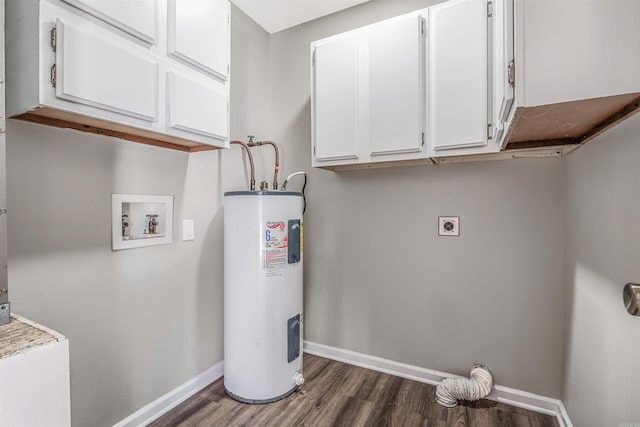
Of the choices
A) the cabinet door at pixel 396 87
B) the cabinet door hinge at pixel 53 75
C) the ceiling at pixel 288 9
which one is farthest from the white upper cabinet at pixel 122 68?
the cabinet door at pixel 396 87

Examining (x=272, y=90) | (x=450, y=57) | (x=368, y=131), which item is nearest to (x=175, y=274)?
(x=368, y=131)

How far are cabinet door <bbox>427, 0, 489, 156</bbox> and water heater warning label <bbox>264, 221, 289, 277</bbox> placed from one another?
1.03 metres

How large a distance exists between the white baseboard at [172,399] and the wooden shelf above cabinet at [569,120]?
7.35 ft

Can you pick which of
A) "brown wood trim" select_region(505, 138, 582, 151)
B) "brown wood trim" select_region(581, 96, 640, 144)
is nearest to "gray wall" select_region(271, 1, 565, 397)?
"brown wood trim" select_region(505, 138, 582, 151)

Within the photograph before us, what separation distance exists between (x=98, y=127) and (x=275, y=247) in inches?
42.2

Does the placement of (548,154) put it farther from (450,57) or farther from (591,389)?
(591,389)

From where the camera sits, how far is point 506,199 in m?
1.91

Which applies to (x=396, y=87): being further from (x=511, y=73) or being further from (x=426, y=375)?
(x=426, y=375)

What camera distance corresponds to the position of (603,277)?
1235 mm

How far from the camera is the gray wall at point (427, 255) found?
1.83 m

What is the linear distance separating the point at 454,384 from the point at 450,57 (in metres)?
1.91

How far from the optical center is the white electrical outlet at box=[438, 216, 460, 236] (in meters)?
2.05

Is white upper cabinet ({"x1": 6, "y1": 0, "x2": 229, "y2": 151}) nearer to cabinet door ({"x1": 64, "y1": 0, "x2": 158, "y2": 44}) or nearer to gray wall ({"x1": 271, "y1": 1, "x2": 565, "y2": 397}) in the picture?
cabinet door ({"x1": 64, "y1": 0, "x2": 158, "y2": 44})

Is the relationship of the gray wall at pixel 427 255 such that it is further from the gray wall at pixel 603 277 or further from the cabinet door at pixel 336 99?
the cabinet door at pixel 336 99
